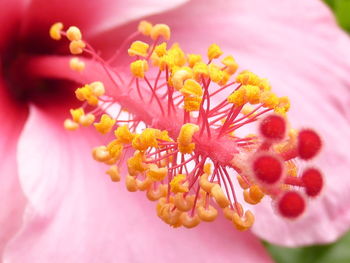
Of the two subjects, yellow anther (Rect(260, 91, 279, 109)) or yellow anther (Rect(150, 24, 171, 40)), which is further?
yellow anther (Rect(150, 24, 171, 40))

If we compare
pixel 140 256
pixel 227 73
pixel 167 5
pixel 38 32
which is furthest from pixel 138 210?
pixel 38 32

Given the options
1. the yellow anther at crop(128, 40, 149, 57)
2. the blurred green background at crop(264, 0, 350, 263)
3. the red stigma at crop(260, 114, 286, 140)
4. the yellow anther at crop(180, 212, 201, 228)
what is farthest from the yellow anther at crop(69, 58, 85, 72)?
the blurred green background at crop(264, 0, 350, 263)

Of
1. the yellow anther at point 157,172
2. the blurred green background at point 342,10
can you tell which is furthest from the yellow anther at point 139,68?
the blurred green background at point 342,10

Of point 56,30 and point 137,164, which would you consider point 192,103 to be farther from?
point 56,30

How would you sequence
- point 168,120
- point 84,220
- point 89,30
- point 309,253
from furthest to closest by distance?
point 309,253 < point 89,30 < point 84,220 < point 168,120

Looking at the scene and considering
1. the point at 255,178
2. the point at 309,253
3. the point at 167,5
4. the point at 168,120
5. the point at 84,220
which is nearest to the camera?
the point at 255,178

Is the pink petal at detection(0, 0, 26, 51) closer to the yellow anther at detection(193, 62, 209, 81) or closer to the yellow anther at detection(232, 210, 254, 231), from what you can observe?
the yellow anther at detection(193, 62, 209, 81)

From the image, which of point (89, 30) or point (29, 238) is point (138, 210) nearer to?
point (29, 238)
